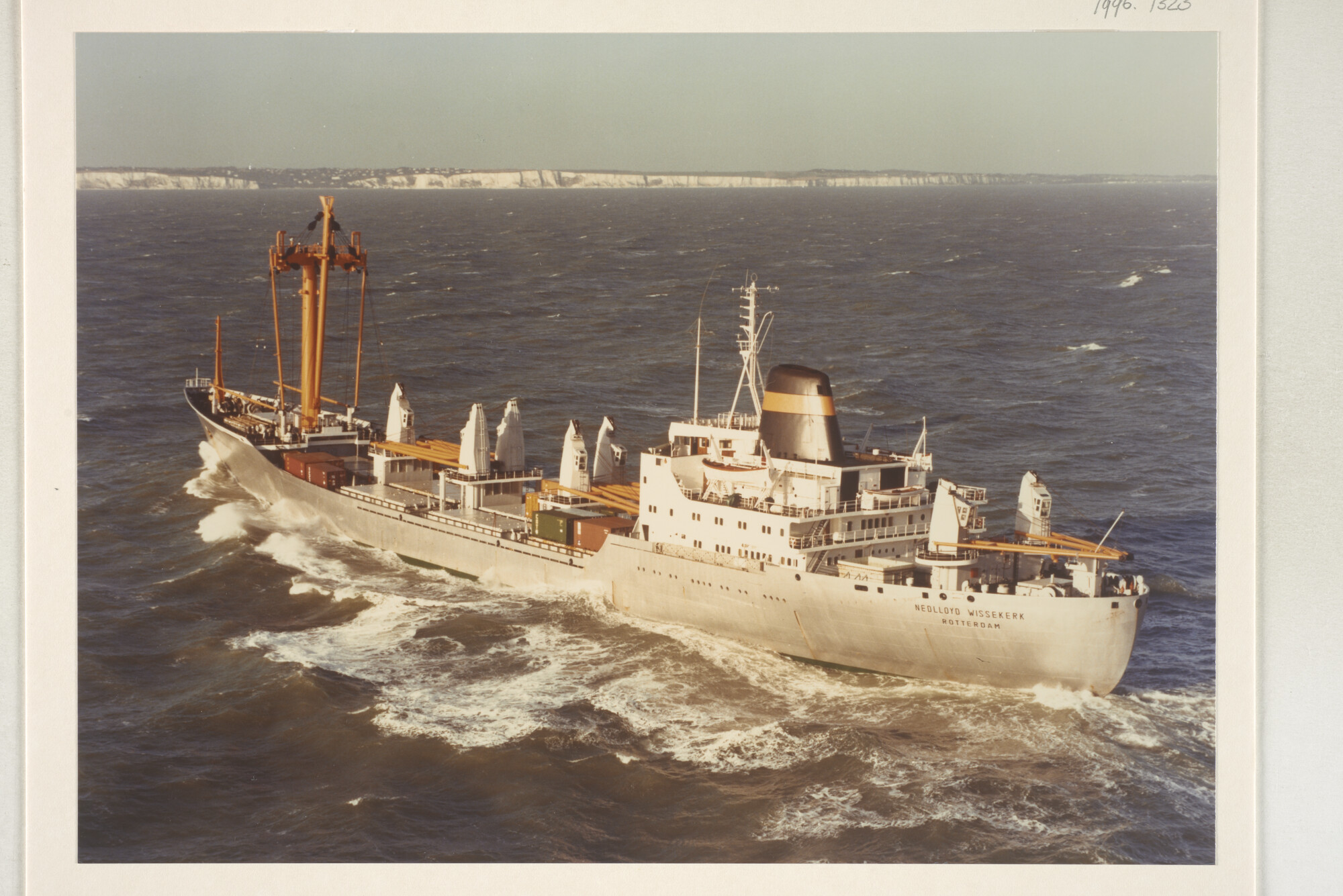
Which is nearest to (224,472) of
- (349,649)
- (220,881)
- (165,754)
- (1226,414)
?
(349,649)

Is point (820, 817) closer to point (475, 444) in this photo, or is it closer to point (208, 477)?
point (475, 444)

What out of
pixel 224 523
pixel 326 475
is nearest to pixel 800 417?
pixel 326 475

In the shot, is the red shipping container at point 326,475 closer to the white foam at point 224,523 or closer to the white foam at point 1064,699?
the white foam at point 224,523

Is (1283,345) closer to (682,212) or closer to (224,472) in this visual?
(682,212)

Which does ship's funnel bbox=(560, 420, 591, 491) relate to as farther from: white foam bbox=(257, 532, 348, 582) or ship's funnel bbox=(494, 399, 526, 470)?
white foam bbox=(257, 532, 348, 582)

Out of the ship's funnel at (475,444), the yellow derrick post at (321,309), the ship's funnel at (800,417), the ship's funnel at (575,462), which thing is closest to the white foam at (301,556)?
the ship's funnel at (475,444)
